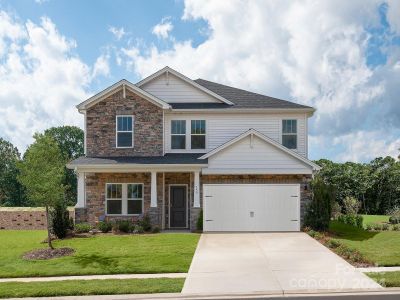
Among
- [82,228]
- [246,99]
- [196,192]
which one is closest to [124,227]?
[82,228]

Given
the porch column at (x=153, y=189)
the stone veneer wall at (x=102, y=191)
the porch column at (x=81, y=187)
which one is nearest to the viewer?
the porch column at (x=153, y=189)

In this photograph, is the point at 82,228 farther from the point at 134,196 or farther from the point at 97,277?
the point at 97,277

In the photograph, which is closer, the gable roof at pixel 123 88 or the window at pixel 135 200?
the window at pixel 135 200

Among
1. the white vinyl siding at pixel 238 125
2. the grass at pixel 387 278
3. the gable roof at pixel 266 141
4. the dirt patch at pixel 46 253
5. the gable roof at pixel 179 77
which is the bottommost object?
the dirt patch at pixel 46 253

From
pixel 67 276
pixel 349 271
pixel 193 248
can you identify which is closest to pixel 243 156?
pixel 193 248

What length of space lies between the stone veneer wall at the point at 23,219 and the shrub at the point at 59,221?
9623 mm

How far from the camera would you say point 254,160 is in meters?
19.8

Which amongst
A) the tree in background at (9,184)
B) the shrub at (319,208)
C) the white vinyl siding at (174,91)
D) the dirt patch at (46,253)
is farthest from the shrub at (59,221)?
the tree in background at (9,184)

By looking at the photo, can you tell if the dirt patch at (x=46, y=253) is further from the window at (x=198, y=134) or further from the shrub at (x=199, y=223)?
the window at (x=198, y=134)

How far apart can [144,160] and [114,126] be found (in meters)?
2.59

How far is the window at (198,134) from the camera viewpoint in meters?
22.3

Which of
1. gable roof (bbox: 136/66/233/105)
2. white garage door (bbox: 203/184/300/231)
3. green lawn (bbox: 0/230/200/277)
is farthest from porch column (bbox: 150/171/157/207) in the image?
gable roof (bbox: 136/66/233/105)

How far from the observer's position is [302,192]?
65.0ft

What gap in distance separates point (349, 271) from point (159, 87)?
14.9 meters
